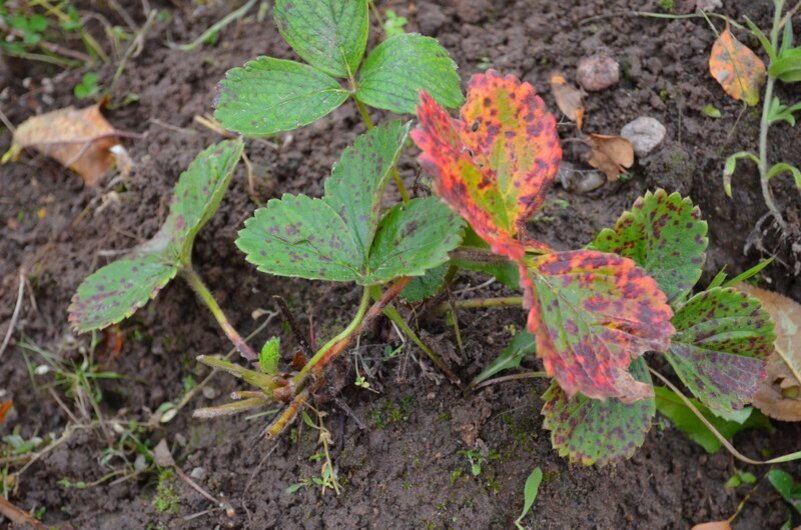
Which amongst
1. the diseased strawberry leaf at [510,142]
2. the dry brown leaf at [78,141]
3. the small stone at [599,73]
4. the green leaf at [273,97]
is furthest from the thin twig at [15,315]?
the small stone at [599,73]

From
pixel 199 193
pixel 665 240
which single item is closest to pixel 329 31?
pixel 199 193

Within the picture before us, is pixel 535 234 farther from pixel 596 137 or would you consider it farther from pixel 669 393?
pixel 669 393

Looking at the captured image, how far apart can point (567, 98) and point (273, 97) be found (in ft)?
2.73

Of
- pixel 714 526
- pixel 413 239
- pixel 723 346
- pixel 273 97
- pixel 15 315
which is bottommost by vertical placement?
pixel 714 526

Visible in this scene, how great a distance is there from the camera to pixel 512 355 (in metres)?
1.58

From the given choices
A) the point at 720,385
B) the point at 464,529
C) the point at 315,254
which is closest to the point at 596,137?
the point at 720,385

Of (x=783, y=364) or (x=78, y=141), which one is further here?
(x=78, y=141)

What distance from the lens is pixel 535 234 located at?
184 centimetres

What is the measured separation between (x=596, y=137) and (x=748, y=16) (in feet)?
1.87

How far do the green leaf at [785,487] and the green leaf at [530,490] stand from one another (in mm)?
607

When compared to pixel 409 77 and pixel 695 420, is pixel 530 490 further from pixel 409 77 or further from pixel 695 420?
pixel 409 77

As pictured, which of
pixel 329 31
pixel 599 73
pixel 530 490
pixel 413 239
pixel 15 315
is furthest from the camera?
pixel 15 315

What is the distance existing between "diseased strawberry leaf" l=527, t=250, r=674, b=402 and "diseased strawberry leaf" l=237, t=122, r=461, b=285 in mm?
216

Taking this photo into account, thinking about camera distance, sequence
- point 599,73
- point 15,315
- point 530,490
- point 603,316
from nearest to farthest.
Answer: point 603,316 → point 530,490 → point 599,73 → point 15,315
